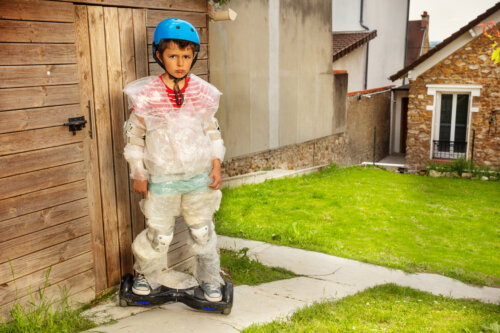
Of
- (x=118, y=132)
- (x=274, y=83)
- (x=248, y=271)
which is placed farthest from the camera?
(x=274, y=83)

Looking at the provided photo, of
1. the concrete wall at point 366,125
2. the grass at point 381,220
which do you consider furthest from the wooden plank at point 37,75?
the concrete wall at point 366,125

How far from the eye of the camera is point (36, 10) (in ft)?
10.5

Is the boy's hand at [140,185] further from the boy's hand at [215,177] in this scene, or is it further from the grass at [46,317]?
the grass at [46,317]

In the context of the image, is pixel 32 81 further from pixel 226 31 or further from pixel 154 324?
pixel 226 31

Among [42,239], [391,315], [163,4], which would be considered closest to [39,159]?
[42,239]

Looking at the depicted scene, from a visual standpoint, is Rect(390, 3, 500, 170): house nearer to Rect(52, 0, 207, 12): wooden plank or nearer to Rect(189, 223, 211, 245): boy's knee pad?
Rect(52, 0, 207, 12): wooden plank

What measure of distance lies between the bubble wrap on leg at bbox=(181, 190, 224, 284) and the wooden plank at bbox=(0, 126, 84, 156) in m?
0.90

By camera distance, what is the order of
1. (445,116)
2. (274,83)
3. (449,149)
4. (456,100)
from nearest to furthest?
(274,83)
(456,100)
(445,116)
(449,149)

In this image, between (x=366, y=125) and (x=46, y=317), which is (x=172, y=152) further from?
(x=366, y=125)

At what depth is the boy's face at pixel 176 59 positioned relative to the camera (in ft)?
11.4

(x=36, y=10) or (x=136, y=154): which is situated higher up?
(x=36, y=10)

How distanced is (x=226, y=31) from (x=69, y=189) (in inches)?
269

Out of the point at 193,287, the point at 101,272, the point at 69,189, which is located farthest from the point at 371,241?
the point at 69,189

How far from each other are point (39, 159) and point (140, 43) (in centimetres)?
123
